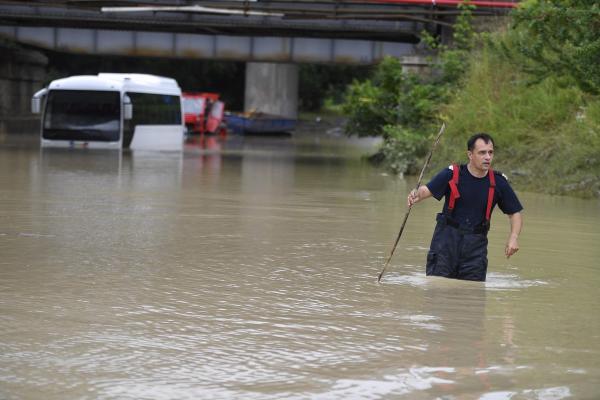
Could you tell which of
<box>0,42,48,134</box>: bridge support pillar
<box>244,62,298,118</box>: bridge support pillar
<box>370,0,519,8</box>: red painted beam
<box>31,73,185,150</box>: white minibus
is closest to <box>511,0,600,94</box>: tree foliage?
<box>370,0,519,8</box>: red painted beam

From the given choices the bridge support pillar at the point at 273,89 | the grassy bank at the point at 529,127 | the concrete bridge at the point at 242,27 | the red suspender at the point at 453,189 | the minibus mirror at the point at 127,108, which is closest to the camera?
the red suspender at the point at 453,189

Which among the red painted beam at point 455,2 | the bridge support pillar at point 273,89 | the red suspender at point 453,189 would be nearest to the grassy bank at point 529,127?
the red painted beam at point 455,2

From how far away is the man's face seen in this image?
9656 mm

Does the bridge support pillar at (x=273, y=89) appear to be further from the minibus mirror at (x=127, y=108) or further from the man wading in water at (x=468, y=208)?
the man wading in water at (x=468, y=208)

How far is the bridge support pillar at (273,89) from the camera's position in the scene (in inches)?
2953

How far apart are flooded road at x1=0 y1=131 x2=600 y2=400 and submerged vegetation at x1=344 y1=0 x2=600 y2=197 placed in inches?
171

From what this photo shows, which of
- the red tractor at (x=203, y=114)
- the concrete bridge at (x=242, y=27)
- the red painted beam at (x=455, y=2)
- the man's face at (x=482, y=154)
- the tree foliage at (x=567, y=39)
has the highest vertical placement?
the red painted beam at (x=455, y=2)

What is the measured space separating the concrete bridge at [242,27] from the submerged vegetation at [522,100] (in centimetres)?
A: 452

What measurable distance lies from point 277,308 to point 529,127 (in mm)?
17905

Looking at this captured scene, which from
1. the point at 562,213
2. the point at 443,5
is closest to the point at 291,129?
the point at 443,5

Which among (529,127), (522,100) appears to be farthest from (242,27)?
(529,127)

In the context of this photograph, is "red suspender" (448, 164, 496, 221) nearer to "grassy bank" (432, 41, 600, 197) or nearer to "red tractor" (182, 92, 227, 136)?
"grassy bank" (432, 41, 600, 197)

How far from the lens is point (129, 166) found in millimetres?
28906

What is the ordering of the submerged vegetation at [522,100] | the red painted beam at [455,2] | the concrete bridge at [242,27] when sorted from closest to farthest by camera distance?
the submerged vegetation at [522,100], the red painted beam at [455,2], the concrete bridge at [242,27]
